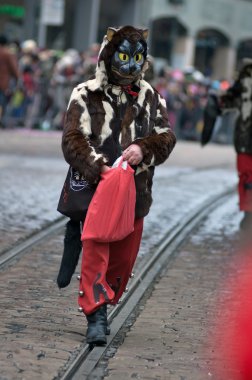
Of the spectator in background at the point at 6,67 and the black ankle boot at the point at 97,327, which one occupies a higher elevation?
the black ankle boot at the point at 97,327

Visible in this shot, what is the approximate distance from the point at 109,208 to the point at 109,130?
1.62 feet

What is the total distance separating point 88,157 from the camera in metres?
6.05

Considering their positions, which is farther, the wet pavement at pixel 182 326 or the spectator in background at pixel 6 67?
the spectator in background at pixel 6 67

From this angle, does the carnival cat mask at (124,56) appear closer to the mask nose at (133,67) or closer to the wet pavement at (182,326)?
the mask nose at (133,67)

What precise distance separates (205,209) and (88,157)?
23.9 feet

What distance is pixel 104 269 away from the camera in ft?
20.2

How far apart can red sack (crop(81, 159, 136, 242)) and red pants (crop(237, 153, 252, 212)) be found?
5676 millimetres

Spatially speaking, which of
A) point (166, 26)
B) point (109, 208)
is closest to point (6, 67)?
point (109, 208)

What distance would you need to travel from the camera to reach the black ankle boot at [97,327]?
612 centimetres

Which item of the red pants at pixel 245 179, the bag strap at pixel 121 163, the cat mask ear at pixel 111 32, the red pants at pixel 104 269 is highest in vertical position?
the cat mask ear at pixel 111 32

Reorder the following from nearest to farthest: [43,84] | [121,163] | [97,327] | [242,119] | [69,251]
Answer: [121,163] → [97,327] → [69,251] → [242,119] → [43,84]

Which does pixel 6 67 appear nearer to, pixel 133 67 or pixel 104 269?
pixel 133 67

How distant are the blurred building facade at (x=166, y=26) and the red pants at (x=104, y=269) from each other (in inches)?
938

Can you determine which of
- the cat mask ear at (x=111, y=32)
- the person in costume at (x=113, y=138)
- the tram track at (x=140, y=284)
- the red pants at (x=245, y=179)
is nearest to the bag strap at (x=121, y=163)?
the person in costume at (x=113, y=138)
